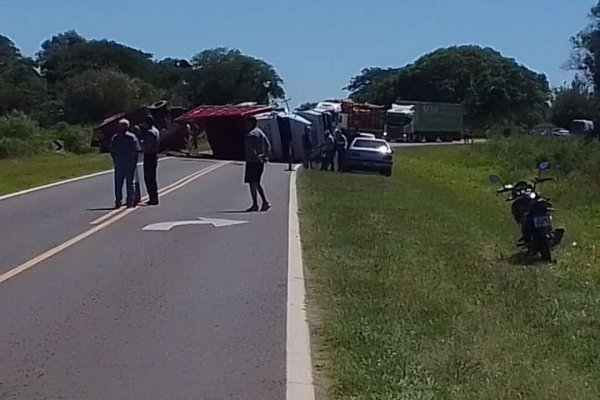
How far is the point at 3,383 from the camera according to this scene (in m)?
8.37

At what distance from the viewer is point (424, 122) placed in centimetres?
9631

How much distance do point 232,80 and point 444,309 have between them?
376 ft

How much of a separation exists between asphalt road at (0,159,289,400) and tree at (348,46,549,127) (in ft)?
345

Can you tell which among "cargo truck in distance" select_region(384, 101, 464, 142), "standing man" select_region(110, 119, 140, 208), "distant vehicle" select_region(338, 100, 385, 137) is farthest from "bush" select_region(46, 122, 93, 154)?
"standing man" select_region(110, 119, 140, 208)

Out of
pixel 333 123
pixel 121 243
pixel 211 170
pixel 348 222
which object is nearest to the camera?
pixel 121 243

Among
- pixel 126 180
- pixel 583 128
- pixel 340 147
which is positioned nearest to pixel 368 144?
pixel 340 147

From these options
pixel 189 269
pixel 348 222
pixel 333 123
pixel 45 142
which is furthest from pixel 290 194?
pixel 45 142

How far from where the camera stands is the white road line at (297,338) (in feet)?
27.4

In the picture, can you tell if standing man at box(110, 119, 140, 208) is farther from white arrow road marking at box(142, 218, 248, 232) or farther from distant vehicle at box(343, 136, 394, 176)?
distant vehicle at box(343, 136, 394, 176)

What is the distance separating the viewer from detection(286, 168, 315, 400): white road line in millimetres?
8359

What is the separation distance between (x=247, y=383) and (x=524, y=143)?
6609 centimetres

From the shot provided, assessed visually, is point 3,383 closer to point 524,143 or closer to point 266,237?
point 266,237

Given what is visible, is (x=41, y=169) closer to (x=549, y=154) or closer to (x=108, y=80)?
(x=549, y=154)

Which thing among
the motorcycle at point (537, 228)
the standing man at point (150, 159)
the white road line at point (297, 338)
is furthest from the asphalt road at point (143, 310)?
the motorcycle at point (537, 228)
